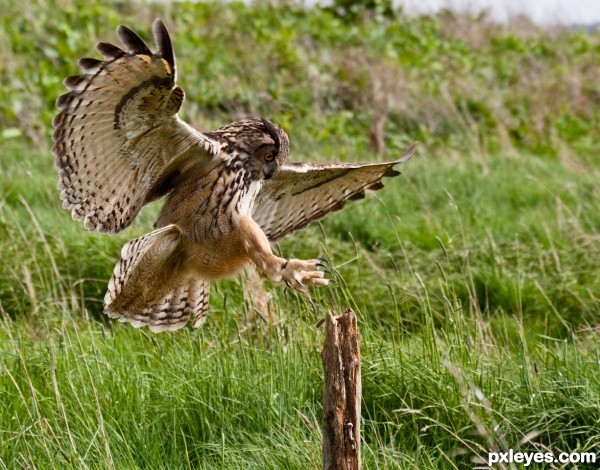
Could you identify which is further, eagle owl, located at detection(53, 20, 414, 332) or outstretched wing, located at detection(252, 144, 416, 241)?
outstretched wing, located at detection(252, 144, 416, 241)

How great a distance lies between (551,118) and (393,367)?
9.46 meters

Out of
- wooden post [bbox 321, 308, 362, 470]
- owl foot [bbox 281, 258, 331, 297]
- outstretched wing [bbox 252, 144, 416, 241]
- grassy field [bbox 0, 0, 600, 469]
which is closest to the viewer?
wooden post [bbox 321, 308, 362, 470]

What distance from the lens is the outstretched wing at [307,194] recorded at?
4.82 meters

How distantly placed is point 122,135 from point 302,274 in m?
0.95

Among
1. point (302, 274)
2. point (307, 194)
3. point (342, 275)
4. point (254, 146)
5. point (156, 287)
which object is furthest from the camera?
point (342, 275)

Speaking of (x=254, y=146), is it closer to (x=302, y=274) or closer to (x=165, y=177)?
(x=165, y=177)

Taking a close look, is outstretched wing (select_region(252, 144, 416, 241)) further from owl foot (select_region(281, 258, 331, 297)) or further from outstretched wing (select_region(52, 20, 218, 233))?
owl foot (select_region(281, 258, 331, 297))

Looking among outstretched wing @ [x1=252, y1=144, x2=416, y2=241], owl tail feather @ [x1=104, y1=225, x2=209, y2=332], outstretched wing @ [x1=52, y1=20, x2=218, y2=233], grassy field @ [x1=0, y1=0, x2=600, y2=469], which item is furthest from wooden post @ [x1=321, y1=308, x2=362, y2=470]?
outstretched wing @ [x1=252, y1=144, x2=416, y2=241]

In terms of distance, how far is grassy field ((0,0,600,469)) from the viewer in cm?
401

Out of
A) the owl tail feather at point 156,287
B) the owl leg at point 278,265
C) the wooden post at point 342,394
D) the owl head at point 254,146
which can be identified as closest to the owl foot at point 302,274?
the owl leg at point 278,265

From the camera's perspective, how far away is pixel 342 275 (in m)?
6.38

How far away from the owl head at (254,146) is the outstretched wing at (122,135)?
10cm

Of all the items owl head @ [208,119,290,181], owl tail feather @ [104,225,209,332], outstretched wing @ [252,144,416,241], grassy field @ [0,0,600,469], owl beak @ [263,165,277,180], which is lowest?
grassy field @ [0,0,600,469]

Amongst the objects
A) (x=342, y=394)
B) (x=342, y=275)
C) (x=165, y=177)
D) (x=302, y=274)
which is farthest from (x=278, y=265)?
(x=342, y=275)
